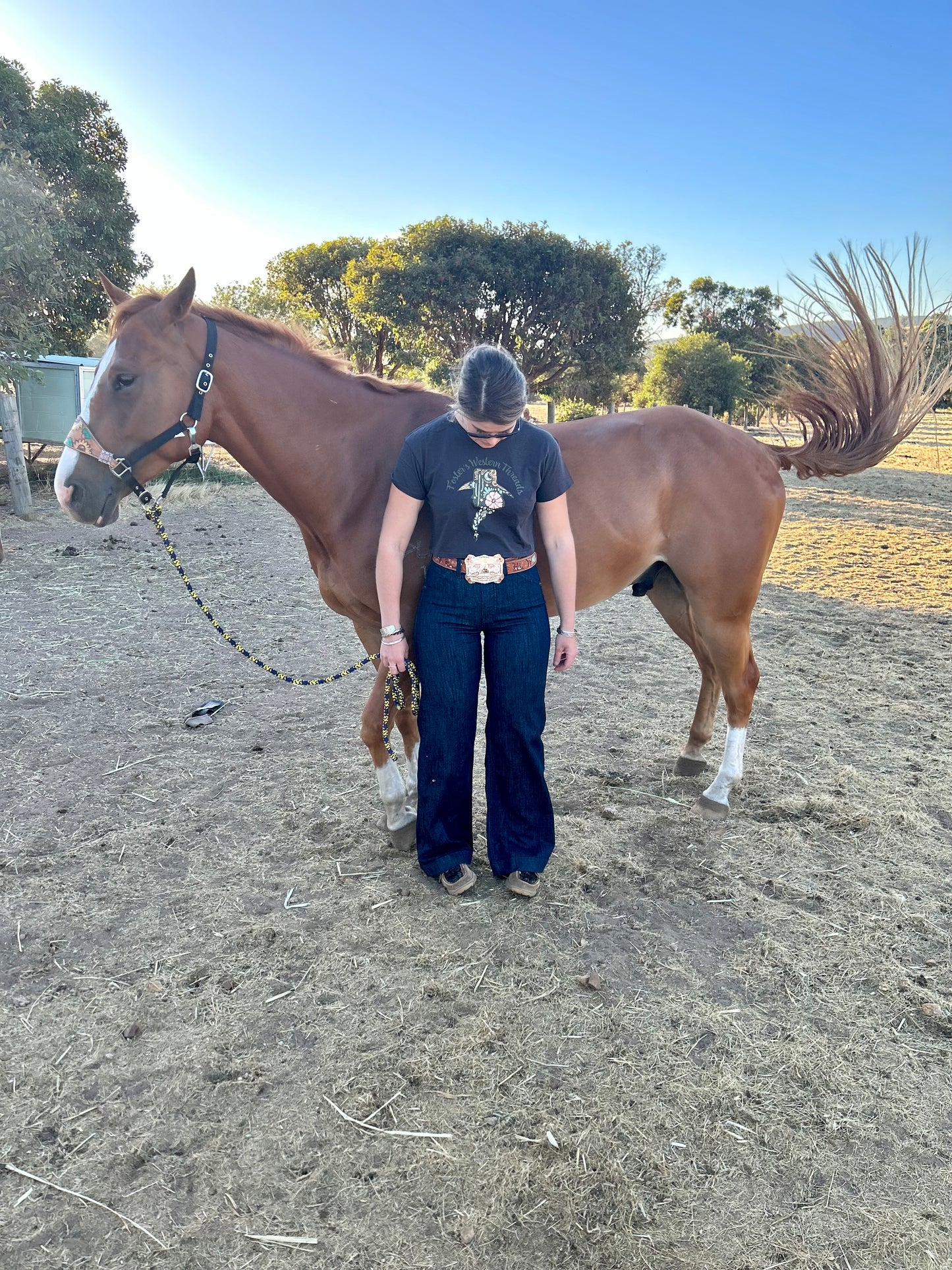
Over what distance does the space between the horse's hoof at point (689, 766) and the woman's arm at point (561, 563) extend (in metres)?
1.47

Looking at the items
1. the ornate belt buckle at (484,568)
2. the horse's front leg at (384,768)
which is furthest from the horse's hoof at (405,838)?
the ornate belt buckle at (484,568)

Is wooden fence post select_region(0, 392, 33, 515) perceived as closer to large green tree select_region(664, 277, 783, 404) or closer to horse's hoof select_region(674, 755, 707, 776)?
horse's hoof select_region(674, 755, 707, 776)

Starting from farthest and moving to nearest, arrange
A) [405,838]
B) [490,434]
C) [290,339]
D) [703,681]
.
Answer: [703,681], [405,838], [290,339], [490,434]

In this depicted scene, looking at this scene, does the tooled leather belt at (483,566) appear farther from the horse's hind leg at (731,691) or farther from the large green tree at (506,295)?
the large green tree at (506,295)

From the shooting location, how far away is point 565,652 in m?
2.78

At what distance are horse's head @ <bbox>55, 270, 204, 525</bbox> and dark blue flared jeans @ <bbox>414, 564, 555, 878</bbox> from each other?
1237 mm

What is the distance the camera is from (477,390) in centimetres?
240

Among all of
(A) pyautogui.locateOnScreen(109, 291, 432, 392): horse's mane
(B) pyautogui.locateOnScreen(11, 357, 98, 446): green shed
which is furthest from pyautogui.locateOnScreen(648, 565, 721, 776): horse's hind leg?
(B) pyautogui.locateOnScreen(11, 357, 98, 446): green shed

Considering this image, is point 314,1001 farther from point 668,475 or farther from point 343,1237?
point 668,475

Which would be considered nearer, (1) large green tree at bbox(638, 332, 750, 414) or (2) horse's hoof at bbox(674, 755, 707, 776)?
(2) horse's hoof at bbox(674, 755, 707, 776)

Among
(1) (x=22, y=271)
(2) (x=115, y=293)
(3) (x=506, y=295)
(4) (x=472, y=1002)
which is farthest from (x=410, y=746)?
(3) (x=506, y=295)

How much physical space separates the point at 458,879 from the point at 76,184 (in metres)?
17.6

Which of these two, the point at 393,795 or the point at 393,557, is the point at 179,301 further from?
the point at 393,795

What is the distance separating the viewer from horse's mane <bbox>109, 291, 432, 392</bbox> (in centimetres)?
305
